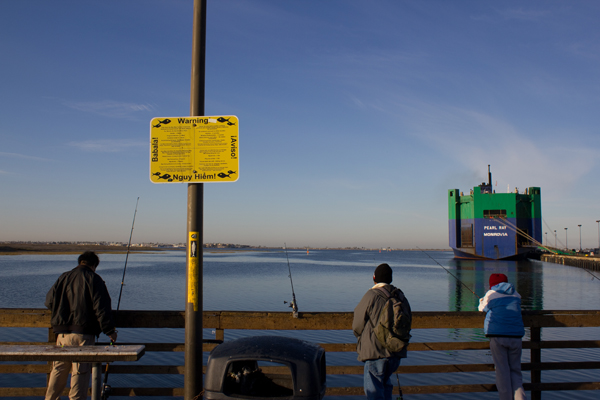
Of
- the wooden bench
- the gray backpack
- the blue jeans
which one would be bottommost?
the blue jeans

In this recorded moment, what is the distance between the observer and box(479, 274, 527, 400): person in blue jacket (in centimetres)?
420

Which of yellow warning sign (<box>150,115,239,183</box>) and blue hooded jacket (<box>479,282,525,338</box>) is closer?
yellow warning sign (<box>150,115,239,183</box>)

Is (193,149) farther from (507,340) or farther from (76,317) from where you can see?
(507,340)

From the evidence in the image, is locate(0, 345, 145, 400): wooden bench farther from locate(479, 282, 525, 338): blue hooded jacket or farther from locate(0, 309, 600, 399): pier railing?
locate(479, 282, 525, 338): blue hooded jacket

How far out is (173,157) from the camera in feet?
11.9

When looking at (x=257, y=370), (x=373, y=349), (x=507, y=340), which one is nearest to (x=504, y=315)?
(x=507, y=340)

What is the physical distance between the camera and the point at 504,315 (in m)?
4.23

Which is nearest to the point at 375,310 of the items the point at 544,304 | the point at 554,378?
the point at 554,378

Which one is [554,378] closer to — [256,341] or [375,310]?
[375,310]

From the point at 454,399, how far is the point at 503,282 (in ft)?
15.9

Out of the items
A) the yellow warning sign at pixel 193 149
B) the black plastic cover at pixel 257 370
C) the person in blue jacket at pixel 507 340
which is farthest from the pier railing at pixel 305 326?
the yellow warning sign at pixel 193 149

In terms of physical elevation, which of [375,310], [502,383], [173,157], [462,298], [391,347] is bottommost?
[462,298]

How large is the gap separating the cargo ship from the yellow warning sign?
60.7m

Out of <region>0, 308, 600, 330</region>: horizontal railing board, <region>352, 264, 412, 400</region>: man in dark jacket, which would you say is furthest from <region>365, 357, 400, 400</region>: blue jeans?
<region>0, 308, 600, 330</region>: horizontal railing board
